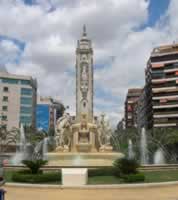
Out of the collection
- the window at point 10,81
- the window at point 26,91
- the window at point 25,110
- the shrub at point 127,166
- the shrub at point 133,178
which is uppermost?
the window at point 10,81

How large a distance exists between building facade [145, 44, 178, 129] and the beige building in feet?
125

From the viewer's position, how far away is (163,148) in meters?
85.6

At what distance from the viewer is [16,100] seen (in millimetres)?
119250

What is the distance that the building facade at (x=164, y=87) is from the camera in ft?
350

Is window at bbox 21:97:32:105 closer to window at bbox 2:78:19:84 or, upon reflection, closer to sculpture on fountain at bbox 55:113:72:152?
window at bbox 2:78:19:84

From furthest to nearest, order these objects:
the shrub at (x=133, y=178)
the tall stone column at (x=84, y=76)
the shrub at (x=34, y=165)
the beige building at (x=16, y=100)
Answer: the beige building at (x=16, y=100)
the tall stone column at (x=84, y=76)
the shrub at (x=34, y=165)
the shrub at (x=133, y=178)

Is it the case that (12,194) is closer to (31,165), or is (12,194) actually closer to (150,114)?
(31,165)

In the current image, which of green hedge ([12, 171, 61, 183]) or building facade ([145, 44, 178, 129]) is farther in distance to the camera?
building facade ([145, 44, 178, 129])

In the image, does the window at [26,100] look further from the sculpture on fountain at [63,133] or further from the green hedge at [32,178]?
the green hedge at [32,178]

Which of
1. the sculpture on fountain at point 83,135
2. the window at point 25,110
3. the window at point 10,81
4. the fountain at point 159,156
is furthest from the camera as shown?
the window at point 25,110

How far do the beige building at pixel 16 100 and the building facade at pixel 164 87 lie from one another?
125 ft

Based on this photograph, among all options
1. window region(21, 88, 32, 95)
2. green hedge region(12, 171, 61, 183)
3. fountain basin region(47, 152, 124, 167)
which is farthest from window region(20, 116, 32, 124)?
green hedge region(12, 171, 61, 183)

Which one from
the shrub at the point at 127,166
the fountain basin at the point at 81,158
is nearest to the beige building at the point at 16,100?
the fountain basin at the point at 81,158

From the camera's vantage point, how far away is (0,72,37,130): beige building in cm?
11731
